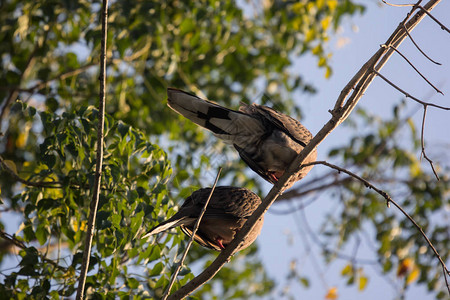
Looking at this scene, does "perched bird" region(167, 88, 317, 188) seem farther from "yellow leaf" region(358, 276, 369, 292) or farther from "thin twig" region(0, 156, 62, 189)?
"yellow leaf" region(358, 276, 369, 292)

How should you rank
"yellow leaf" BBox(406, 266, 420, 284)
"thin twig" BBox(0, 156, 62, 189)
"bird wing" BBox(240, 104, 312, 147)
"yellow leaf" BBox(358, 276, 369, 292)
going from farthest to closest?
"yellow leaf" BBox(358, 276, 369, 292) → "yellow leaf" BBox(406, 266, 420, 284) → "bird wing" BBox(240, 104, 312, 147) → "thin twig" BBox(0, 156, 62, 189)

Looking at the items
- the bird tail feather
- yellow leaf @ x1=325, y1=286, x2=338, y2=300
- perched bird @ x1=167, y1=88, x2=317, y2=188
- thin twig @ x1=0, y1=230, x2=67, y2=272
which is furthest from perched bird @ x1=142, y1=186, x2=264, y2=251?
yellow leaf @ x1=325, y1=286, x2=338, y2=300

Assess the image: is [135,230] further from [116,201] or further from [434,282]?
[434,282]

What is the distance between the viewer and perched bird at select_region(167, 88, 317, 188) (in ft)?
10.2

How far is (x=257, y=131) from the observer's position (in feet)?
11.0

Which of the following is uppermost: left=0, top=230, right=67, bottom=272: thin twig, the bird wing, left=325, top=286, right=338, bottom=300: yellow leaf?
left=325, top=286, right=338, bottom=300: yellow leaf

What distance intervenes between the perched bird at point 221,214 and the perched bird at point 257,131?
9.9 inches

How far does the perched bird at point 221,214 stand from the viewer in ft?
10.5

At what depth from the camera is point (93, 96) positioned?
5.07 meters

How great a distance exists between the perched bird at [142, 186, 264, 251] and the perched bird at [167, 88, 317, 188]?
25 centimetres

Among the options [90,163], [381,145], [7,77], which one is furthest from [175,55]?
[381,145]

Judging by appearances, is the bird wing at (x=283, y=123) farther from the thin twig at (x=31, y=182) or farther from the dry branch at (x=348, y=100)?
the thin twig at (x=31, y=182)

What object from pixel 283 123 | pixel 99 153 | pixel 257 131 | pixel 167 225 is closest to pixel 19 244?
pixel 167 225

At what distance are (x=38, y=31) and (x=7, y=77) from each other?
2.53 ft
